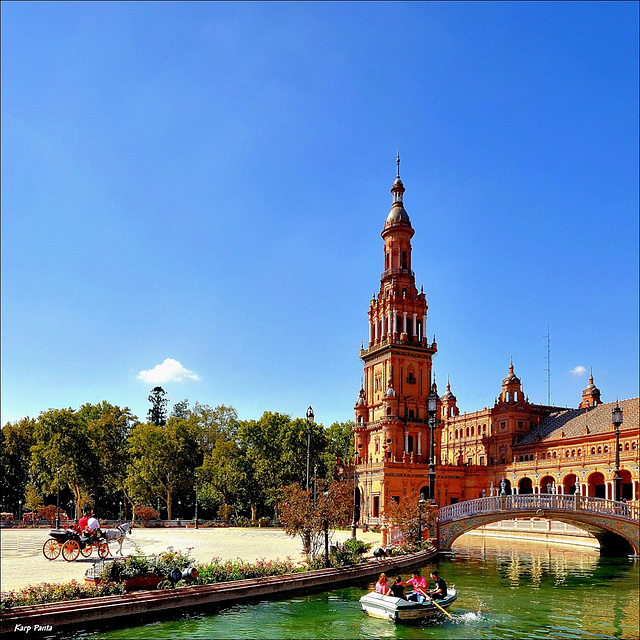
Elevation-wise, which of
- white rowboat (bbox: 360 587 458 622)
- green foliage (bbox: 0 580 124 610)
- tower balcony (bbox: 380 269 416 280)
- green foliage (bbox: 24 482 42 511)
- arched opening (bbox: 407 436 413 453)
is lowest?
green foliage (bbox: 24 482 42 511)

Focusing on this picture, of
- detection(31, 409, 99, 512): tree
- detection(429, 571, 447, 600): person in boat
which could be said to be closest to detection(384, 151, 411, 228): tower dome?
detection(31, 409, 99, 512): tree

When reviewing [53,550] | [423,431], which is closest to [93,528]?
[53,550]

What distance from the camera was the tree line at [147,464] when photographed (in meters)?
66.9

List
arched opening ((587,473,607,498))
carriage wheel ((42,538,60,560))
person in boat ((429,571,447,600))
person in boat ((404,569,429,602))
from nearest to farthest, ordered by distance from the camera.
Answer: person in boat ((404,569,429,602))
person in boat ((429,571,447,600))
carriage wheel ((42,538,60,560))
arched opening ((587,473,607,498))

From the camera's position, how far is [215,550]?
123ft

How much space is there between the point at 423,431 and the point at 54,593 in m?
58.2

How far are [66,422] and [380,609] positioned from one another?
53413mm

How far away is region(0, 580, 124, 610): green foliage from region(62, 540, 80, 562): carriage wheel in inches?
330

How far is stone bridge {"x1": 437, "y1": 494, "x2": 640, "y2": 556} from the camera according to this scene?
40375 millimetres

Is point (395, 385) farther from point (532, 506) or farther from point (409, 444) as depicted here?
point (532, 506)

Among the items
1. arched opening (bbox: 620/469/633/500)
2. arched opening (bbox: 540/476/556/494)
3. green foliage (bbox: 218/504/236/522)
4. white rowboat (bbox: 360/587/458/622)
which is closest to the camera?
white rowboat (bbox: 360/587/458/622)

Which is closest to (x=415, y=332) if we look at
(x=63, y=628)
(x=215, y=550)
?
(x=215, y=550)

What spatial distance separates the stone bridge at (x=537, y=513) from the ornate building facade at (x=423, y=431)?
22.0 metres

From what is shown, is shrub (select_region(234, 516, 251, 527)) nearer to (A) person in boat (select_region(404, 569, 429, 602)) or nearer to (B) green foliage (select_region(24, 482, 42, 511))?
(B) green foliage (select_region(24, 482, 42, 511))
